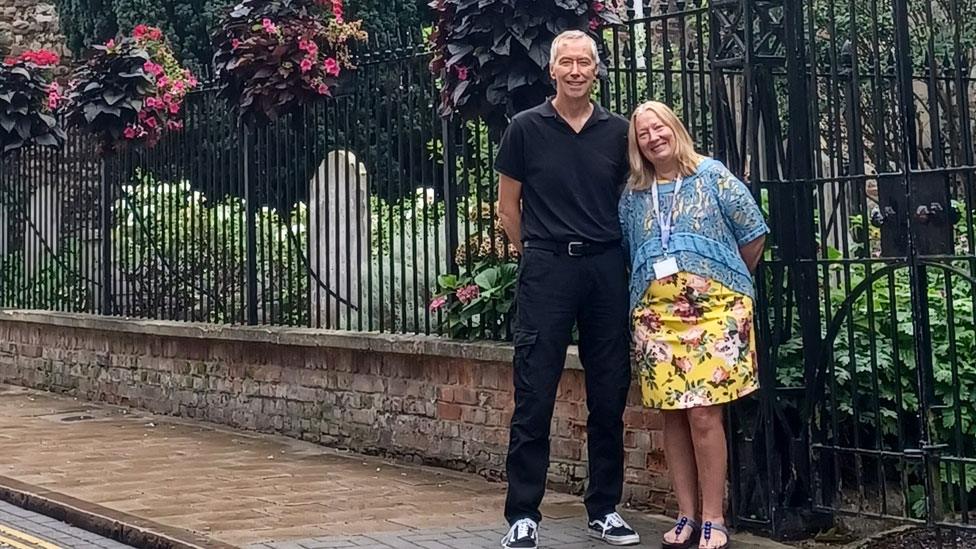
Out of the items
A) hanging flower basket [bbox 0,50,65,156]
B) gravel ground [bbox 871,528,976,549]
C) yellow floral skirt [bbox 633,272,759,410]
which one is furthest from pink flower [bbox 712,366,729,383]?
hanging flower basket [bbox 0,50,65,156]

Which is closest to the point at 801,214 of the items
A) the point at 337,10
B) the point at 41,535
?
the point at 41,535

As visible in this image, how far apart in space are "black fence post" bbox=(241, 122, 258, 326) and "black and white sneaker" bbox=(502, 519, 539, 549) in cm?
474

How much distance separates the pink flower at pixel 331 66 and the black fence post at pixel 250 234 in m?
1.13

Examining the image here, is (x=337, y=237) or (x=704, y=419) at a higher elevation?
(x=337, y=237)

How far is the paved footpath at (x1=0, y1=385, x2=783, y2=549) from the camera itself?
6688 mm

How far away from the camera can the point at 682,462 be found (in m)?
6.24

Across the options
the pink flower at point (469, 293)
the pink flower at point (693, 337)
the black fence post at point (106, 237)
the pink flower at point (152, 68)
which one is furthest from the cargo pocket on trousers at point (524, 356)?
the black fence post at point (106, 237)

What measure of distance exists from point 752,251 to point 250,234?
17.1 feet

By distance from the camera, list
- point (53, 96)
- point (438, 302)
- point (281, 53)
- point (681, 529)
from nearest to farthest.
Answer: point (681, 529) < point (438, 302) < point (281, 53) < point (53, 96)

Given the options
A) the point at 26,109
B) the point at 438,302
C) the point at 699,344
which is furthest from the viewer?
the point at 26,109

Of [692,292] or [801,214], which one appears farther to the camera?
[801,214]

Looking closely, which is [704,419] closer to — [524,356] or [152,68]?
[524,356]

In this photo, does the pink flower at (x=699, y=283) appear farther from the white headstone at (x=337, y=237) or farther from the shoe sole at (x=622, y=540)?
the white headstone at (x=337, y=237)

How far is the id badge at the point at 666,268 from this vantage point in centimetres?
599
